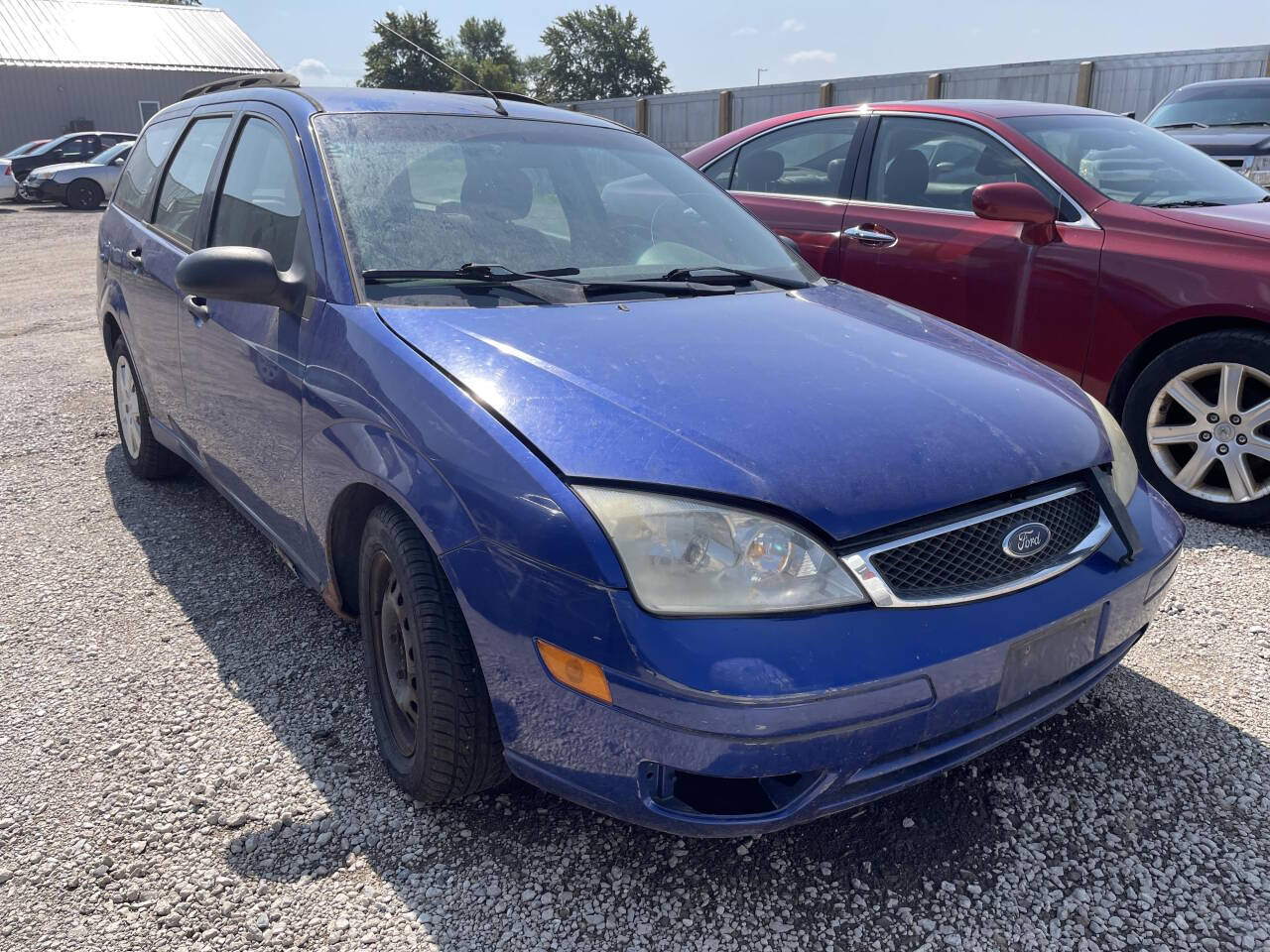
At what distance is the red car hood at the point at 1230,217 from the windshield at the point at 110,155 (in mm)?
22141

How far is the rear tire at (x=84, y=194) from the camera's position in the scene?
21.1 meters

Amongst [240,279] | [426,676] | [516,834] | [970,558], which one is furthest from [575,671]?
[240,279]

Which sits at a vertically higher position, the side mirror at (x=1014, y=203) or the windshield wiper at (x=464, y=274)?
the side mirror at (x=1014, y=203)

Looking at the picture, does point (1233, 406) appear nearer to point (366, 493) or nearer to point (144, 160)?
point (366, 493)

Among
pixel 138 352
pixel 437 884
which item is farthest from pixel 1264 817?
pixel 138 352

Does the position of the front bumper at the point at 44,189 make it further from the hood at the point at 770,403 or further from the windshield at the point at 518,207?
the hood at the point at 770,403

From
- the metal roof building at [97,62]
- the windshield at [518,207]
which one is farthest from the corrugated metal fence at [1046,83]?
the metal roof building at [97,62]

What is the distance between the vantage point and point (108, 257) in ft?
14.4

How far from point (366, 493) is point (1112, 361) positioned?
3.11m

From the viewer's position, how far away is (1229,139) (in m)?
8.70

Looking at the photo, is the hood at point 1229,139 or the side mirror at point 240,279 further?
the hood at point 1229,139

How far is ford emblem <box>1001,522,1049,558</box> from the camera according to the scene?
1983 mm

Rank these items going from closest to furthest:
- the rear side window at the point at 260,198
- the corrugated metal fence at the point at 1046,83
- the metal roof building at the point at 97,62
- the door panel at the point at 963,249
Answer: the rear side window at the point at 260,198
the door panel at the point at 963,249
the corrugated metal fence at the point at 1046,83
the metal roof building at the point at 97,62

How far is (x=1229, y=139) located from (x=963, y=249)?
19.2 ft
